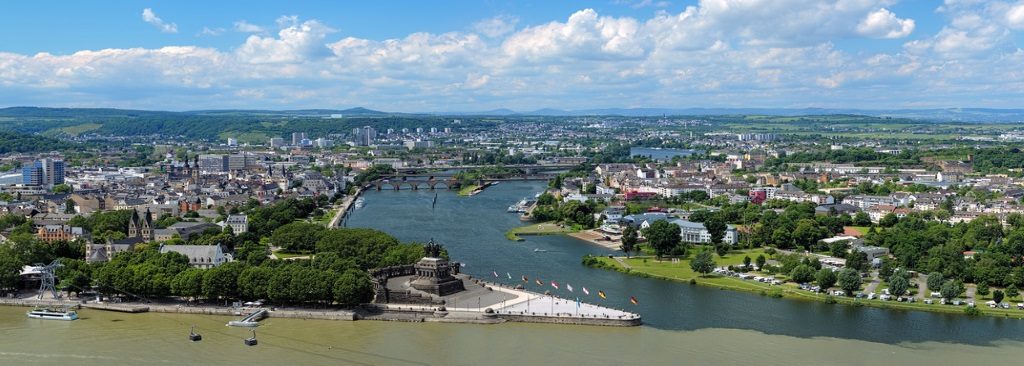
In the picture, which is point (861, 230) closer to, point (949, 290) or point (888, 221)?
point (888, 221)

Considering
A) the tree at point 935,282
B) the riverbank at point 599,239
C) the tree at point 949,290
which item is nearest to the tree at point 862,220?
the riverbank at point 599,239

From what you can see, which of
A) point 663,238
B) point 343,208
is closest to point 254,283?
point 663,238

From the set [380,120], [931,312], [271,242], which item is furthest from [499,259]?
[380,120]

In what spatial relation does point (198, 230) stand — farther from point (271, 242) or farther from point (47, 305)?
point (47, 305)

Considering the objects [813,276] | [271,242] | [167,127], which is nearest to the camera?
[813,276]

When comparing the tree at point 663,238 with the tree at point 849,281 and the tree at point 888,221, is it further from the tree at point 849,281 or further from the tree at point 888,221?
the tree at point 888,221

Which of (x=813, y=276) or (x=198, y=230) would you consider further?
(x=198, y=230)

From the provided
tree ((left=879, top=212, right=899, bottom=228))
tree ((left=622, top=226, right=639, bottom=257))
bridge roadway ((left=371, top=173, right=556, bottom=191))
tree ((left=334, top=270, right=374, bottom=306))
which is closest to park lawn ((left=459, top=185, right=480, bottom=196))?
bridge roadway ((left=371, top=173, right=556, bottom=191))
